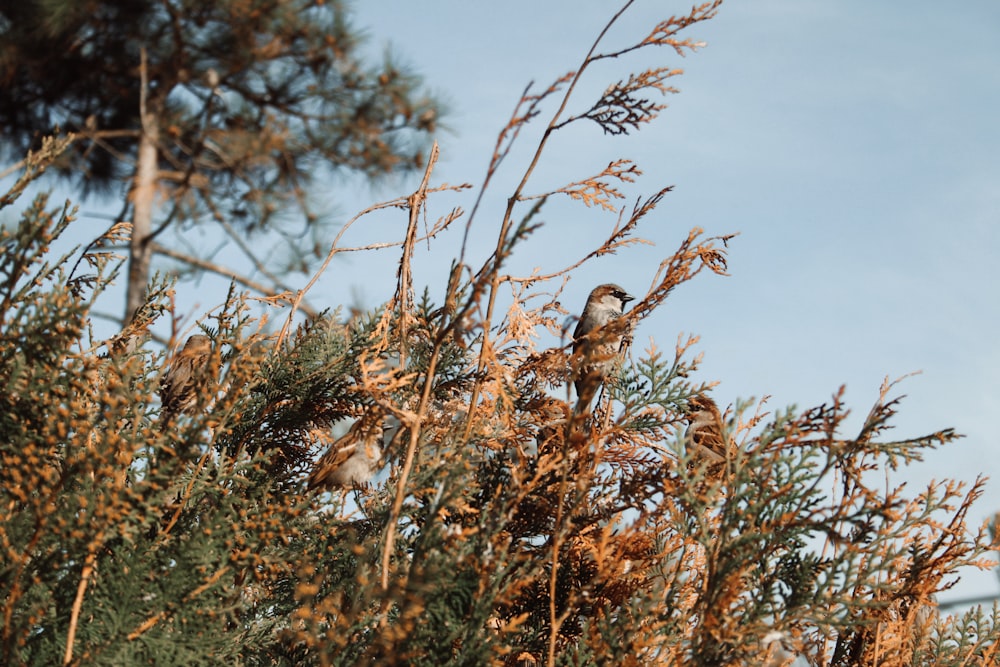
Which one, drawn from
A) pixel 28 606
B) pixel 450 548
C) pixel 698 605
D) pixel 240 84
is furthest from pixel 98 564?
pixel 240 84

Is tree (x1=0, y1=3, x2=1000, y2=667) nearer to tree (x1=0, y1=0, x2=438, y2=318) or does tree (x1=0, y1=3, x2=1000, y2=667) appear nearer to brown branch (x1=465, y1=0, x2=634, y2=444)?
brown branch (x1=465, y1=0, x2=634, y2=444)

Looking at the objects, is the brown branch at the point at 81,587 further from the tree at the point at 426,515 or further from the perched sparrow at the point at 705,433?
the perched sparrow at the point at 705,433

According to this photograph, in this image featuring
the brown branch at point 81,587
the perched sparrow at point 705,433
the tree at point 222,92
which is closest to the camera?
the brown branch at point 81,587

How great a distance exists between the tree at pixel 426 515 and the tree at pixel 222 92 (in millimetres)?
10587

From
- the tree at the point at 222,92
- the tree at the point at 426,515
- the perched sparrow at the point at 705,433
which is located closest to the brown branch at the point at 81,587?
the tree at the point at 426,515

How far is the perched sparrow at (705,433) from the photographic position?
169 cm

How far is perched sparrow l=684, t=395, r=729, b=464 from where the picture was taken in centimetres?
169

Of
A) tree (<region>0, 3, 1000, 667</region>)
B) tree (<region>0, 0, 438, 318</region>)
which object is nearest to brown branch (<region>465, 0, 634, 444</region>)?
tree (<region>0, 3, 1000, 667</region>)

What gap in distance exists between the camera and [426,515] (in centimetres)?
145

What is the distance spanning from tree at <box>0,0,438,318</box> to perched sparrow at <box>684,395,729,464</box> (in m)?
9.74

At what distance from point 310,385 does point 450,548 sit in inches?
25.0

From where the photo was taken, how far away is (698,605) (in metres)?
1.40

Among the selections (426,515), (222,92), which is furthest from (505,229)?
(222,92)

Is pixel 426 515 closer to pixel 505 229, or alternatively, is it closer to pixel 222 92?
pixel 505 229
